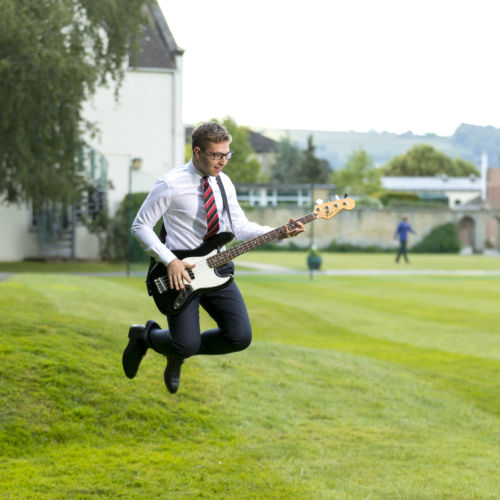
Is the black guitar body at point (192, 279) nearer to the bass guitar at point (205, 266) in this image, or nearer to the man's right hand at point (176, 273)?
the bass guitar at point (205, 266)

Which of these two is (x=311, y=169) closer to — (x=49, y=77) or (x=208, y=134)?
(x=49, y=77)

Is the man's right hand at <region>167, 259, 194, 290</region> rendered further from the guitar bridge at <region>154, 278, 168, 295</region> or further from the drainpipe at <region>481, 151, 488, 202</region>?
the drainpipe at <region>481, 151, 488, 202</region>

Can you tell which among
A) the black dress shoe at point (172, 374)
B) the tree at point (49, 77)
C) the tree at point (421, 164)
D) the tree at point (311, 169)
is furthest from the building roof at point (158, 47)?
the tree at point (421, 164)

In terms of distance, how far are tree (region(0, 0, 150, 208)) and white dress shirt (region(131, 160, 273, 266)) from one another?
17038mm

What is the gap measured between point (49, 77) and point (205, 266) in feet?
59.3

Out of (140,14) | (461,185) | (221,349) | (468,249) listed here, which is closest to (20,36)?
(140,14)

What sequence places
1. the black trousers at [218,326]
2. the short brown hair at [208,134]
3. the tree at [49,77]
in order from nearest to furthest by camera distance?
the short brown hair at [208,134] < the black trousers at [218,326] < the tree at [49,77]

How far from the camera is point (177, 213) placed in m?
5.66

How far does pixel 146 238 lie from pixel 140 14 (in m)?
20.1

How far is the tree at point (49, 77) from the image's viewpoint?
71.8 feet

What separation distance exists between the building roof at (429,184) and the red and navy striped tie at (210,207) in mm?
123855

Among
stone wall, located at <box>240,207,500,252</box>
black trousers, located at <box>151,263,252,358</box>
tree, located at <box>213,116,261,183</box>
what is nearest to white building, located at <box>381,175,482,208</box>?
tree, located at <box>213,116,261,183</box>

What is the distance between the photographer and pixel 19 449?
7.66 meters

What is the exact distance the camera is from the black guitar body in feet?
18.6
